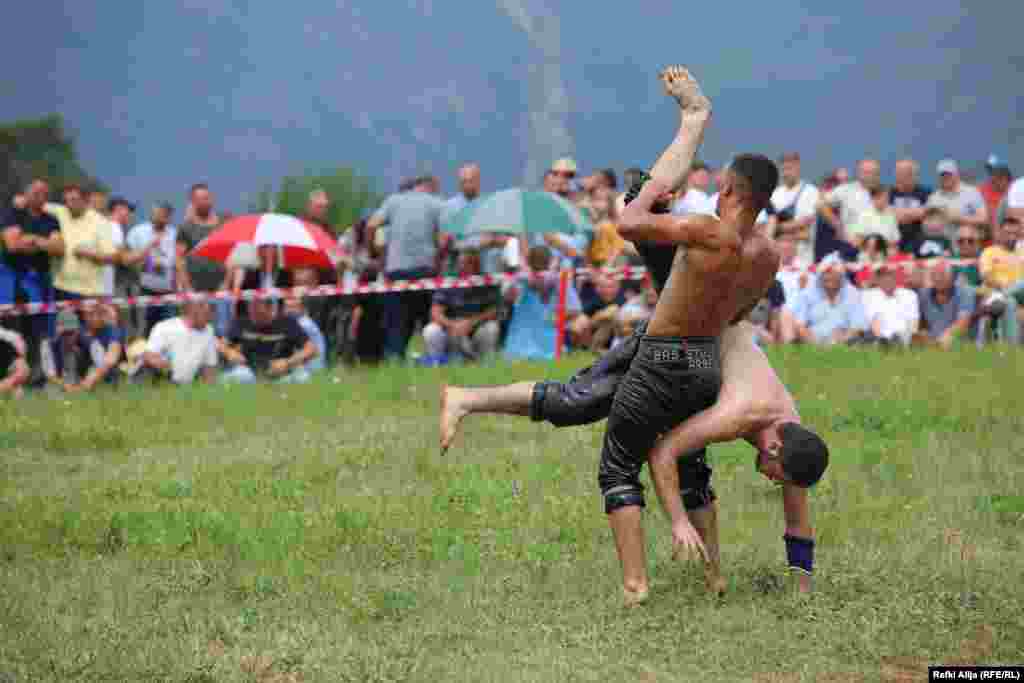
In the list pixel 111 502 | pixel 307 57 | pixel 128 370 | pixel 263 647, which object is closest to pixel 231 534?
pixel 111 502

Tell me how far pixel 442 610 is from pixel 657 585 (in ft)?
3.22

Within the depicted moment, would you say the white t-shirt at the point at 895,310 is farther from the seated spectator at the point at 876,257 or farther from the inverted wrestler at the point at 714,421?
the inverted wrestler at the point at 714,421

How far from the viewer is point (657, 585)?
292 inches

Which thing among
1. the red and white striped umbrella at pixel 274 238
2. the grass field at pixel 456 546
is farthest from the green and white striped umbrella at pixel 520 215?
the grass field at pixel 456 546

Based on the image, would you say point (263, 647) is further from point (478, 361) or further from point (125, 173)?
point (125, 173)

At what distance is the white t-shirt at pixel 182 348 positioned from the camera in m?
14.7

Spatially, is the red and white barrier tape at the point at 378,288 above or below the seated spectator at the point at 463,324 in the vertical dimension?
above

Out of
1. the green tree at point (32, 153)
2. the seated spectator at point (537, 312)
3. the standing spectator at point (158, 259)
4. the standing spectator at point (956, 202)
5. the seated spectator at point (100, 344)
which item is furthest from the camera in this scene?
the green tree at point (32, 153)

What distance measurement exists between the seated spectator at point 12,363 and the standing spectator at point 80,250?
795 millimetres

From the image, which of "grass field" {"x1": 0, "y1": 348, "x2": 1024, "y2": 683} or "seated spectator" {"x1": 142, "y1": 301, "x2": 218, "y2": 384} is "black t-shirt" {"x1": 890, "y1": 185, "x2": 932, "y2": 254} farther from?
"seated spectator" {"x1": 142, "y1": 301, "x2": 218, "y2": 384}

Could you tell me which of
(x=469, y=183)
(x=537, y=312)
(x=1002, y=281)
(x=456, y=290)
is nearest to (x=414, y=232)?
(x=456, y=290)

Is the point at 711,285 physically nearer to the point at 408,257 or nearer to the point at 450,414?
the point at 450,414

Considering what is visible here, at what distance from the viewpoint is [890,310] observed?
15.6 meters

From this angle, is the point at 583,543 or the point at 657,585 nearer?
the point at 657,585
